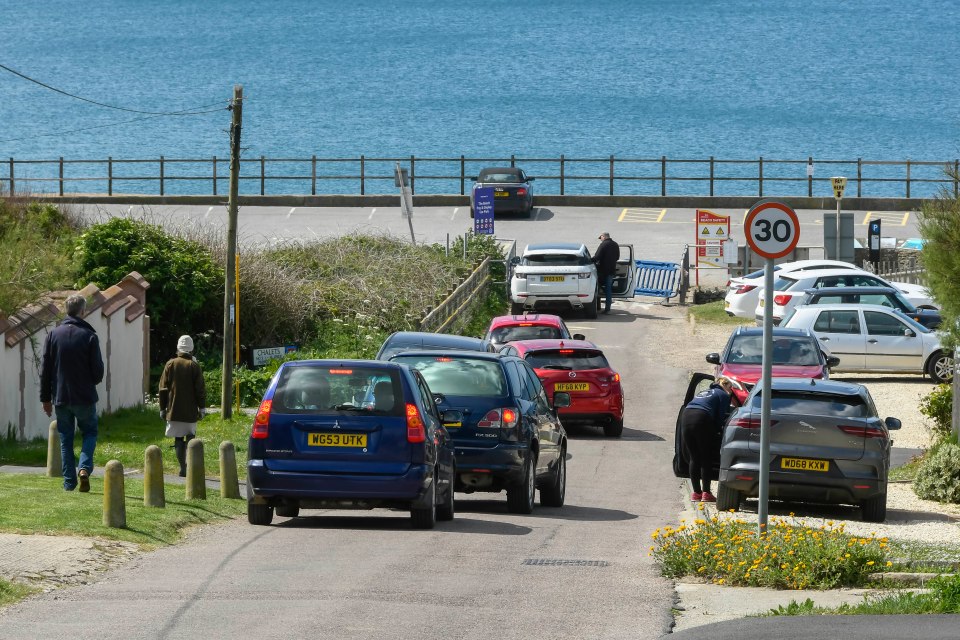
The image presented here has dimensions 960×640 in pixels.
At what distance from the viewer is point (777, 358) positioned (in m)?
25.4

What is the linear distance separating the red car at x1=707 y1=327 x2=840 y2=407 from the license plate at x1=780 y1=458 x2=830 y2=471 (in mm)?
8632

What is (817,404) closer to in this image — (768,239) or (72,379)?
(768,239)

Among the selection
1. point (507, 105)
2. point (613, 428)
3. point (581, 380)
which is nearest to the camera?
point (581, 380)

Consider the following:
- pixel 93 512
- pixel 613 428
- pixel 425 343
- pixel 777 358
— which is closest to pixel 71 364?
pixel 93 512

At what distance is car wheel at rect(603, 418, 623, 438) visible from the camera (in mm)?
24422

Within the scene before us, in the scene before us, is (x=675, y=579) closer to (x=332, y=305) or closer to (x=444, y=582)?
(x=444, y=582)

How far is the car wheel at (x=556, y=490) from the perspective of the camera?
16.5 metres

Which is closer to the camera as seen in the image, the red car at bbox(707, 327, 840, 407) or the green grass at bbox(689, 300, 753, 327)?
the red car at bbox(707, 327, 840, 407)

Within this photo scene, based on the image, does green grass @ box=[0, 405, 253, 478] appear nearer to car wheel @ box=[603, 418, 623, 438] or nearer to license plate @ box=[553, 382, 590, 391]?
license plate @ box=[553, 382, 590, 391]

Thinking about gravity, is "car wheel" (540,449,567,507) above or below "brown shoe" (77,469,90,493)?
below

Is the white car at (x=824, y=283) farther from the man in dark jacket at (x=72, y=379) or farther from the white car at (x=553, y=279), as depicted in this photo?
the man in dark jacket at (x=72, y=379)

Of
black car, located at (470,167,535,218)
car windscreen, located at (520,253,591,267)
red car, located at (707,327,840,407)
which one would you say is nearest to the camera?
Result: red car, located at (707,327,840,407)

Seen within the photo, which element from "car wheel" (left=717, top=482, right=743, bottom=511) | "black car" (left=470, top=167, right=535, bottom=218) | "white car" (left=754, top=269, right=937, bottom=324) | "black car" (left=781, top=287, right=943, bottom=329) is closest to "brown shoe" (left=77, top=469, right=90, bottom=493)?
"car wheel" (left=717, top=482, right=743, bottom=511)

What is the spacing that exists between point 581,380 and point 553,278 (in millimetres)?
12990
